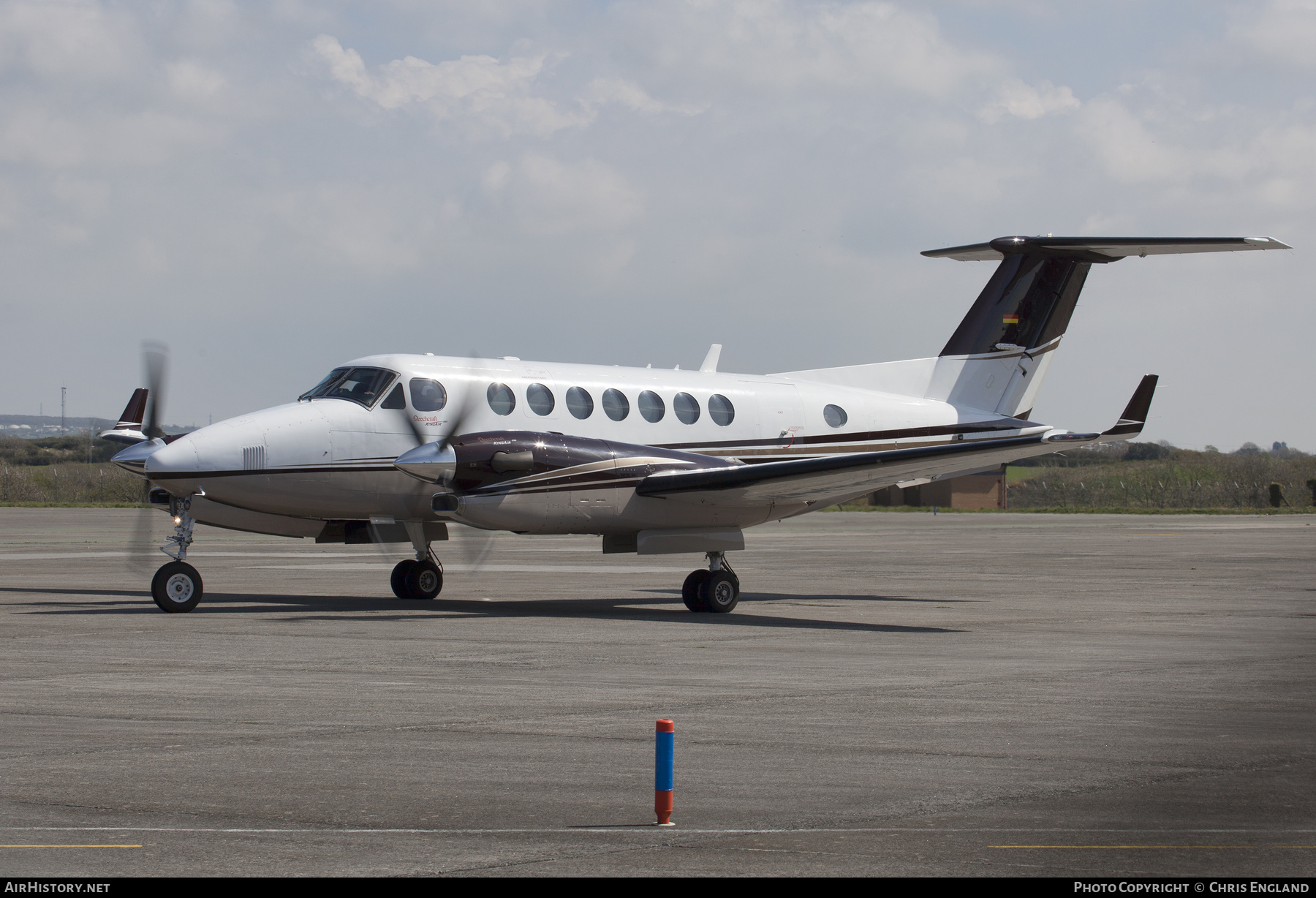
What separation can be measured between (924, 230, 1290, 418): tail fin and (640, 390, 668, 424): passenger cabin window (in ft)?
17.2

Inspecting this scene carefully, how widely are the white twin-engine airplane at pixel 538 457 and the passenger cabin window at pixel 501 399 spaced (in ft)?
0.07

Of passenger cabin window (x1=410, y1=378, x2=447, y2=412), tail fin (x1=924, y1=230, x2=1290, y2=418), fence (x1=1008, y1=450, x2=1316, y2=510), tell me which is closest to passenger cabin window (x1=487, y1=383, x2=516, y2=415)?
passenger cabin window (x1=410, y1=378, x2=447, y2=412)

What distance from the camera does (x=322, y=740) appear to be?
8.41 m

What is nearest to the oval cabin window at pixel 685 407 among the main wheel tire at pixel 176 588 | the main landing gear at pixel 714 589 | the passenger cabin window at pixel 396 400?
the main landing gear at pixel 714 589

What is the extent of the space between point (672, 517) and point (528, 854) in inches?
485

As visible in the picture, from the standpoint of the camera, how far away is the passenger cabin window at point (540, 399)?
18578mm

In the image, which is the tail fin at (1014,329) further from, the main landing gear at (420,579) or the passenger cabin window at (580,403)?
the main landing gear at (420,579)

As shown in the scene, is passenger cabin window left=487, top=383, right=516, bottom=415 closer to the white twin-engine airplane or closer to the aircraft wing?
the white twin-engine airplane

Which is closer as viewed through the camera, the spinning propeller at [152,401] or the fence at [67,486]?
the spinning propeller at [152,401]

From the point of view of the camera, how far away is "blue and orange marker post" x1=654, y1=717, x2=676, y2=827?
5969mm

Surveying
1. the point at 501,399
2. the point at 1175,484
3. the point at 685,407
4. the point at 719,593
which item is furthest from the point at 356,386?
the point at 1175,484

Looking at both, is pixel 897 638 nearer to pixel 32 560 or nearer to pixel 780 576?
pixel 780 576
